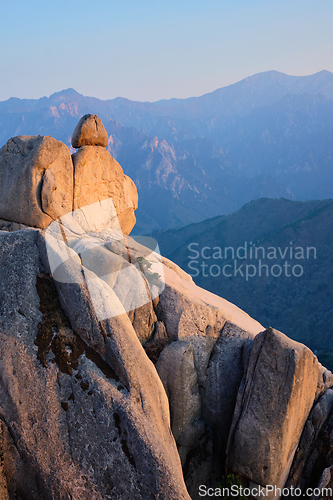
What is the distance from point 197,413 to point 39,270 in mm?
10416

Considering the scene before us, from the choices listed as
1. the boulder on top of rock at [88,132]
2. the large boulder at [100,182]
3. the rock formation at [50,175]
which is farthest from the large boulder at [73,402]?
the boulder on top of rock at [88,132]

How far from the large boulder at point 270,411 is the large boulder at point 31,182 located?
46.1 feet

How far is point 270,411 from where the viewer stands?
17766 millimetres

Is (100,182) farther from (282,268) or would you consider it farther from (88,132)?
(282,268)

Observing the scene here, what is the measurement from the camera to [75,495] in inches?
525

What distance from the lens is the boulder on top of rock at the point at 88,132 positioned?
85.0ft

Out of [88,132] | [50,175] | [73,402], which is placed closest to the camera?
[73,402]

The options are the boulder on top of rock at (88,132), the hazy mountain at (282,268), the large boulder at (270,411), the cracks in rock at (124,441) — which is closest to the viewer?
the cracks in rock at (124,441)

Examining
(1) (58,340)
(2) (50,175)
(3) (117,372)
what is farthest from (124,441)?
(2) (50,175)

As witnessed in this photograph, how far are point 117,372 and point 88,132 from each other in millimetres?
16875

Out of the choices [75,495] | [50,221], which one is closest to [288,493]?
[75,495]

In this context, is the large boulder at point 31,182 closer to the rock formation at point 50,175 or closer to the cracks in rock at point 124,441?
the rock formation at point 50,175

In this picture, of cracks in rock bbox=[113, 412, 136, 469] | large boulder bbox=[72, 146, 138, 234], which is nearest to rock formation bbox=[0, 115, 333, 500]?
cracks in rock bbox=[113, 412, 136, 469]

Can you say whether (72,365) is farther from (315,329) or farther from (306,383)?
(315,329)
